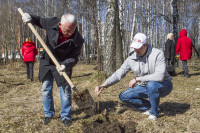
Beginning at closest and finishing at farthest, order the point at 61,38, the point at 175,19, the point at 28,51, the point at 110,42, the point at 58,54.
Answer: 1. the point at 61,38
2. the point at 58,54
3. the point at 110,42
4. the point at 28,51
5. the point at 175,19

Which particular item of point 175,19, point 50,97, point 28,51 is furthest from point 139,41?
point 175,19

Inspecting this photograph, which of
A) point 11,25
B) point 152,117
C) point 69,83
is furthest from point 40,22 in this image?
point 11,25

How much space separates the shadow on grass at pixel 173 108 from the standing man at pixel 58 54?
1861mm

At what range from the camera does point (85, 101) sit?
3.49 metres

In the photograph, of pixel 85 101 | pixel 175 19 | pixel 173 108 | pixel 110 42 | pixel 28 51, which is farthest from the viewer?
pixel 175 19

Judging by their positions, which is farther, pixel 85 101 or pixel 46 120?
pixel 85 101

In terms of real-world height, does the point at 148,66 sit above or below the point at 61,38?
below

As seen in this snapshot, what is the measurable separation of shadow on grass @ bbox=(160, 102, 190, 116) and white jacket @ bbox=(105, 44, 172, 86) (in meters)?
0.85

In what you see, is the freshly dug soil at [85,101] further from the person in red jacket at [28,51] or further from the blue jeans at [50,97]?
the person in red jacket at [28,51]

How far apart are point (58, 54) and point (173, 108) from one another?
2.53m

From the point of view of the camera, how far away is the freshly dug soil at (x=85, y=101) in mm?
3434

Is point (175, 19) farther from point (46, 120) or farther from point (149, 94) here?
point (46, 120)

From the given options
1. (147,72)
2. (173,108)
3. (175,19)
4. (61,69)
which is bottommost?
(173,108)

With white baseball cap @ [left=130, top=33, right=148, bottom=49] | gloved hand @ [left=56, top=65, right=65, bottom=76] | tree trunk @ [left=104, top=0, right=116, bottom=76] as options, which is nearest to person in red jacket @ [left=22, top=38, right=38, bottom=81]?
tree trunk @ [left=104, top=0, right=116, bottom=76]
